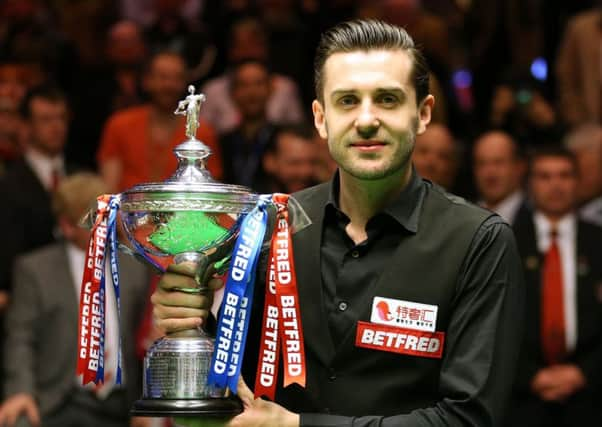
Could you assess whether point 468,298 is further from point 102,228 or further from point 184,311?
point 102,228

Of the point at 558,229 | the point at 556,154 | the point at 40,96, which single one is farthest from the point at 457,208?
the point at 40,96

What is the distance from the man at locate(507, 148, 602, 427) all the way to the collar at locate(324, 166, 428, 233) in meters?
2.80

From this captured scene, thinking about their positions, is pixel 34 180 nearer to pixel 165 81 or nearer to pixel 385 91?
pixel 165 81

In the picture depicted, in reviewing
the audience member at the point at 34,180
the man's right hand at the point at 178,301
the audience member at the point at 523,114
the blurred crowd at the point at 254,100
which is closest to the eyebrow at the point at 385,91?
the man's right hand at the point at 178,301

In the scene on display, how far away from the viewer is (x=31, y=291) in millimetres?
6035

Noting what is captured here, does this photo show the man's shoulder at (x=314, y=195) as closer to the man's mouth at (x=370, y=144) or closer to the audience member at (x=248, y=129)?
the man's mouth at (x=370, y=144)

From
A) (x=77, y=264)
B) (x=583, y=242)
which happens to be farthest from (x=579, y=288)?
(x=77, y=264)

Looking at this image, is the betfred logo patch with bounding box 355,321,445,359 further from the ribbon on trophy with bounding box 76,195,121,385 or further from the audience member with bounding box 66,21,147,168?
the audience member with bounding box 66,21,147,168

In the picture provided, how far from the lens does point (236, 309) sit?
9.27 feet

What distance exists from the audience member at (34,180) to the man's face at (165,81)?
492mm

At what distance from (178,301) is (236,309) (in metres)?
0.13

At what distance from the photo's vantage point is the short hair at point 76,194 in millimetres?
6129

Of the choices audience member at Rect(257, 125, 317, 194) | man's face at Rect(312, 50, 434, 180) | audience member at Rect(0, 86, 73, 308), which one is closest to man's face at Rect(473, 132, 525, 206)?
audience member at Rect(257, 125, 317, 194)

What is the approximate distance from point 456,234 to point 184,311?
2.08ft
